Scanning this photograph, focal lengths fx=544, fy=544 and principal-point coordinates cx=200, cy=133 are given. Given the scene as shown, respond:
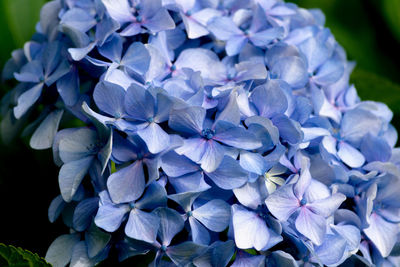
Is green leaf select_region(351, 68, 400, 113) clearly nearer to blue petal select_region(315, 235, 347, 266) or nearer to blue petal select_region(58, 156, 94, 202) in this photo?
blue petal select_region(315, 235, 347, 266)

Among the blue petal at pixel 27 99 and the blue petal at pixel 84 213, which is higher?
the blue petal at pixel 27 99

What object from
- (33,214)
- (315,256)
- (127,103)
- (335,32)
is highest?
(127,103)

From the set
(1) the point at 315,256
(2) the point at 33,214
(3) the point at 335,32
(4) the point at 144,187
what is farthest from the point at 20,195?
(3) the point at 335,32

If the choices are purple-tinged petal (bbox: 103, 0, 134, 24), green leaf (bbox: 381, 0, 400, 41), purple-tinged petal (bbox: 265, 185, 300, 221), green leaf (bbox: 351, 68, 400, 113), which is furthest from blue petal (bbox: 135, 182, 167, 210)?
green leaf (bbox: 381, 0, 400, 41)

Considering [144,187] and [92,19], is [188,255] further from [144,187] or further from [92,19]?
[92,19]

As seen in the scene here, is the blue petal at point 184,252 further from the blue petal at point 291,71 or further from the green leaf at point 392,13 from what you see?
the green leaf at point 392,13

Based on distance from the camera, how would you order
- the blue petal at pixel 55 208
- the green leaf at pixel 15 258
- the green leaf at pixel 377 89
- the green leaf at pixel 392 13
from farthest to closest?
the green leaf at pixel 392 13 → the green leaf at pixel 377 89 → the blue petal at pixel 55 208 → the green leaf at pixel 15 258

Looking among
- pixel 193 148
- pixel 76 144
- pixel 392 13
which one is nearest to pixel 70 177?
pixel 76 144

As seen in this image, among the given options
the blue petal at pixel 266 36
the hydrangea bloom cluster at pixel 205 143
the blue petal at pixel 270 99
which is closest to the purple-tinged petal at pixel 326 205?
the hydrangea bloom cluster at pixel 205 143
